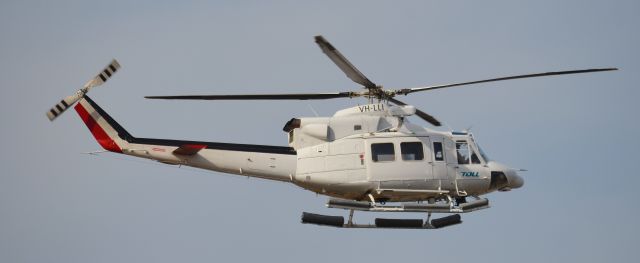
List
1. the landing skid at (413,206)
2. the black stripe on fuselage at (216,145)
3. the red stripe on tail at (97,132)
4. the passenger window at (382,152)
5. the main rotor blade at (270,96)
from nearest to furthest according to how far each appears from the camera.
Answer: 1. the main rotor blade at (270,96)
2. the landing skid at (413,206)
3. the passenger window at (382,152)
4. the black stripe on fuselage at (216,145)
5. the red stripe on tail at (97,132)

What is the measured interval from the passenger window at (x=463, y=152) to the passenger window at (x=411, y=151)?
1.12 metres

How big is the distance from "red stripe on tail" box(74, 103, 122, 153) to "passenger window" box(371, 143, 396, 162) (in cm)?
631

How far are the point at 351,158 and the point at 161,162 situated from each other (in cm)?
475

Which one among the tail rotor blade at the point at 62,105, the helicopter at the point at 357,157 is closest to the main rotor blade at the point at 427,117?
the helicopter at the point at 357,157

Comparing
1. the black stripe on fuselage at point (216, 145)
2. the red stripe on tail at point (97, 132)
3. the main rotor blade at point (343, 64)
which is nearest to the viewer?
the main rotor blade at point (343, 64)

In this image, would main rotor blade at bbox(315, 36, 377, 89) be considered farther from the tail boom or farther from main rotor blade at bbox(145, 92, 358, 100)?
the tail boom

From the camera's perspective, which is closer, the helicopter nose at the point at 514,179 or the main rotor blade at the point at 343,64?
→ the main rotor blade at the point at 343,64

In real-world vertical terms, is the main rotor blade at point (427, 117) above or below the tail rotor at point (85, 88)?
below

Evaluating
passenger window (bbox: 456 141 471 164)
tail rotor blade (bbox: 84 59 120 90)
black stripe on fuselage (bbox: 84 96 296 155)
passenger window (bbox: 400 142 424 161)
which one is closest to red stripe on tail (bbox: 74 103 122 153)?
black stripe on fuselage (bbox: 84 96 296 155)

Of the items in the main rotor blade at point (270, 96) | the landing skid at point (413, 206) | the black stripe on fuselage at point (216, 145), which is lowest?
the landing skid at point (413, 206)

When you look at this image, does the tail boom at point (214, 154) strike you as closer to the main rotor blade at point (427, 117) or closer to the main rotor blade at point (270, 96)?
the main rotor blade at point (270, 96)

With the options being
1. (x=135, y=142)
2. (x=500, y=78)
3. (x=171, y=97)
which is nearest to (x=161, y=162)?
(x=135, y=142)

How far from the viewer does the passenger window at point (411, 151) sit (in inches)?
823

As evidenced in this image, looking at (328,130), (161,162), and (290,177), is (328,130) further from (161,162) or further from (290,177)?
(161,162)
